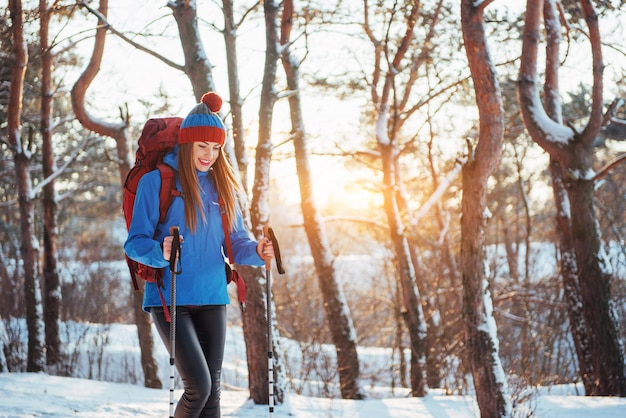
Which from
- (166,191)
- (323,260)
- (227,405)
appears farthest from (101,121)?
(166,191)

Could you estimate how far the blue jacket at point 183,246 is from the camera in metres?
3.25

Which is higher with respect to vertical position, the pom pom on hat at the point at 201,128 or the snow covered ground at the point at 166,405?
the pom pom on hat at the point at 201,128

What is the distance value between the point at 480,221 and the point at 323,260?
180 inches

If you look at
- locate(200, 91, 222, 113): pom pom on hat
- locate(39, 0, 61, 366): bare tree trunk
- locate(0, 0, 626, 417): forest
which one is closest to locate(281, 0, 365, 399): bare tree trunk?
locate(0, 0, 626, 417): forest

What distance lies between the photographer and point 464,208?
6.31 metres

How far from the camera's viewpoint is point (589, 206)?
8359 mm

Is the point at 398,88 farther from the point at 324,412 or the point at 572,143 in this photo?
the point at 324,412

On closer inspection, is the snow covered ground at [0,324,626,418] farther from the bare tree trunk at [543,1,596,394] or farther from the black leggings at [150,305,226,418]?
the black leggings at [150,305,226,418]

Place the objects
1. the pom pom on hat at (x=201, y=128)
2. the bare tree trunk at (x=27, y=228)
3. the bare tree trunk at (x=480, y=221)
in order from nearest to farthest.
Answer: the pom pom on hat at (x=201, y=128), the bare tree trunk at (x=480, y=221), the bare tree trunk at (x=27, y=228)

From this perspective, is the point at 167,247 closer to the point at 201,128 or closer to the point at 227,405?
the point at 201,128

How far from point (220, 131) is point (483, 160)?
3.28 metres

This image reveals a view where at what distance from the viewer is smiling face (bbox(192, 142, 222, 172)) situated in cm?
352

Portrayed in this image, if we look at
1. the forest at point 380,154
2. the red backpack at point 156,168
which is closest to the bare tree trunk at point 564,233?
the forest at point 380,154

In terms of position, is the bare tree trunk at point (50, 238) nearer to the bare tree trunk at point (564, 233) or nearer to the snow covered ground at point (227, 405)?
the snow covered ground at point (227, 405)
